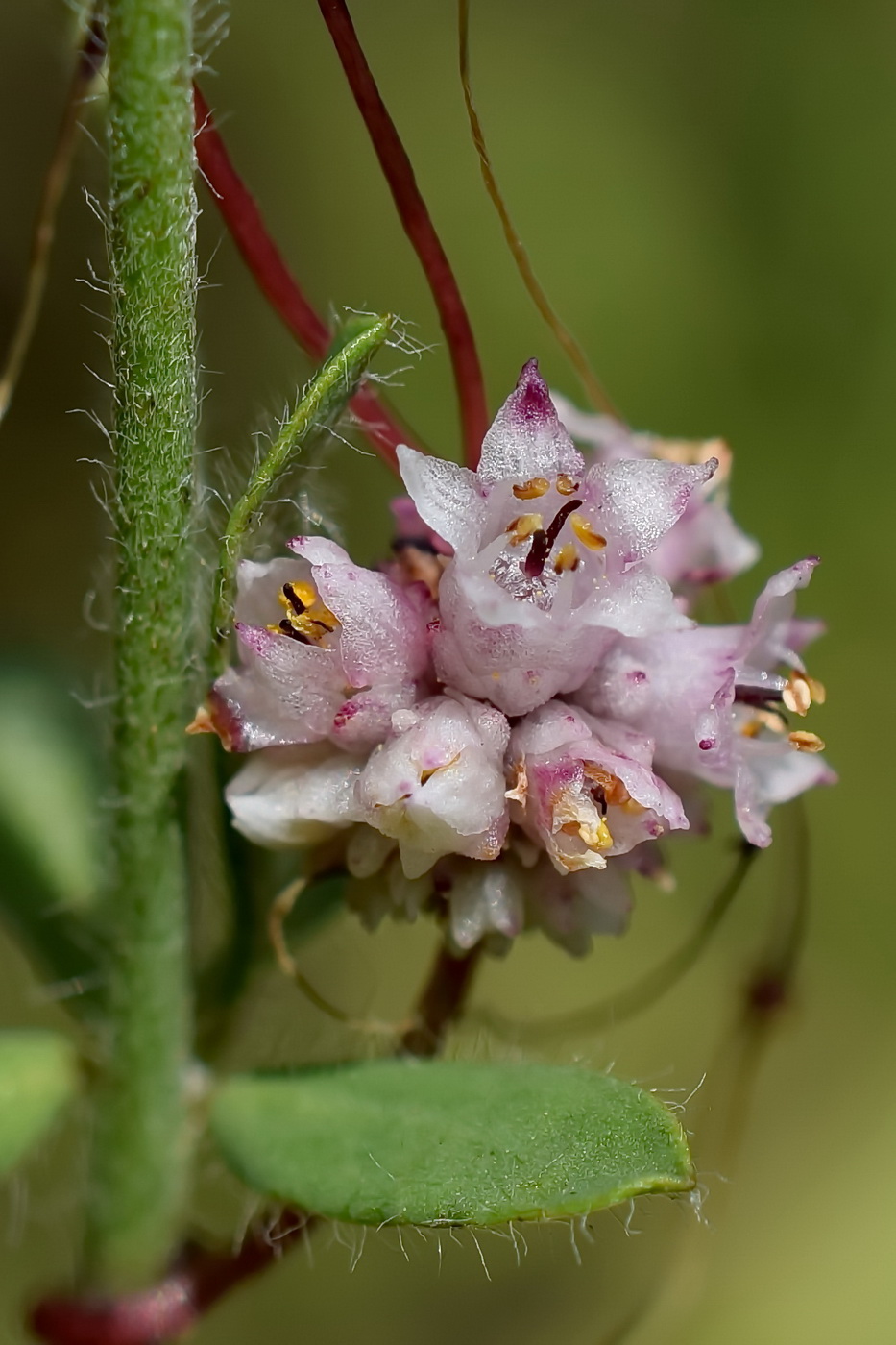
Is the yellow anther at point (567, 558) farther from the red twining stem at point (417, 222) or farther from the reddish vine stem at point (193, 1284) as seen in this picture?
the reddish vine stem at point (193, 1284)

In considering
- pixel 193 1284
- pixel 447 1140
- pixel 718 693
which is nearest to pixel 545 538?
pixel 718 693

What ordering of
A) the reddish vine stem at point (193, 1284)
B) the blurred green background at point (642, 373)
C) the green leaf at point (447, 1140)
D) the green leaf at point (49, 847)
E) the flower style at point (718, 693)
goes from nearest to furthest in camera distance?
the green leaf at point (447, 1140) → the flower style at point (718, 693) → the reddish vine stem at point (193, 1284) → the green leaf at point (49, 847) → the blurred green background at point (642, 373)

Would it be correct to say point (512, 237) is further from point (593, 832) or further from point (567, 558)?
point (593, 832)

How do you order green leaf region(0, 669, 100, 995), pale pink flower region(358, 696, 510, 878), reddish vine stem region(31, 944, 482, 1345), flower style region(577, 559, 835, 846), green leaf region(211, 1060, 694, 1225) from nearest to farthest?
green leaf region(211, 1060, 694, 1225) → pale pink flower region(358, 696, 510, 878) → flower style region(577, 559, 835, 846) → reddish vine stem region(31, 944, 482, 1345) → green leaf region(0, 669, 100, 995)

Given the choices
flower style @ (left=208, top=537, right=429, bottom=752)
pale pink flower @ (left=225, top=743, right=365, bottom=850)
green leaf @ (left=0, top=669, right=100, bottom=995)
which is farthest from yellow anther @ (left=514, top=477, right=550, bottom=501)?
green leaf @ (left=0, top=669, right=100, bottom=995)

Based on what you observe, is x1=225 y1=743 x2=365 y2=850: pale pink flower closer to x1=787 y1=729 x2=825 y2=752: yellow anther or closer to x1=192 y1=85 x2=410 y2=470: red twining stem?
x1=192 y1=85 x2=410 y2=470: red twining stem

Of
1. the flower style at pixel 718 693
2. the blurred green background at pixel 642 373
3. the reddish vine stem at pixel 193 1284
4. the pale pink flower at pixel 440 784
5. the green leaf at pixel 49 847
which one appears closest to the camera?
the pale pink flower at pixel 440 784

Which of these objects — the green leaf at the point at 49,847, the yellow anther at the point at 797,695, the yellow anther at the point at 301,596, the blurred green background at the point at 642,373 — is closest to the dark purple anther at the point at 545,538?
the yellow anther at the point at 301,596
